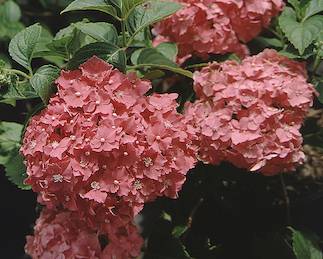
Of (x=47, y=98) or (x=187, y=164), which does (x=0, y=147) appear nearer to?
(x=47, y=98)

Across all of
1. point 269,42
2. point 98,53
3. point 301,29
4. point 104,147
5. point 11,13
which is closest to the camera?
point 104,147

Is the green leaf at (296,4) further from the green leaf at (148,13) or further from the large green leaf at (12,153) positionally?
the large green leaf at (12,153)

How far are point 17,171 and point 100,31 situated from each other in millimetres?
324

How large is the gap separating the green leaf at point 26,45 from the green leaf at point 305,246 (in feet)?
Result: 1.98

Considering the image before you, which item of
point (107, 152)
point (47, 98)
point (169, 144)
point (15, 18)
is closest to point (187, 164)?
point (169, 144)

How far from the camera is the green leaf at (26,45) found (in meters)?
1.18

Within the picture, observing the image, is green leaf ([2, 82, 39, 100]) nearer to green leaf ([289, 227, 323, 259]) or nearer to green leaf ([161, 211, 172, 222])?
green leaf ([161, 211, 172, 222])

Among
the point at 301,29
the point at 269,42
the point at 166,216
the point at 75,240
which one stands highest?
the point at 301,29

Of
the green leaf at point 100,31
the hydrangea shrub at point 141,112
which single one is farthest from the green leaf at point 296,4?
the green leaf at point 100,31

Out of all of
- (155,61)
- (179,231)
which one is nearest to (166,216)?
(179,231)

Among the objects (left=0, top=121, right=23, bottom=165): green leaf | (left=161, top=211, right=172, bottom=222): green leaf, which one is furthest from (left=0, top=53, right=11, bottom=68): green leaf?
(left=161, top=211, right=172, bottom=222): green leaf

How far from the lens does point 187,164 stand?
1136mm

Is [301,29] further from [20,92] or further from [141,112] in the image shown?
[20,92]

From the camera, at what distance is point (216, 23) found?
127 centimetres
